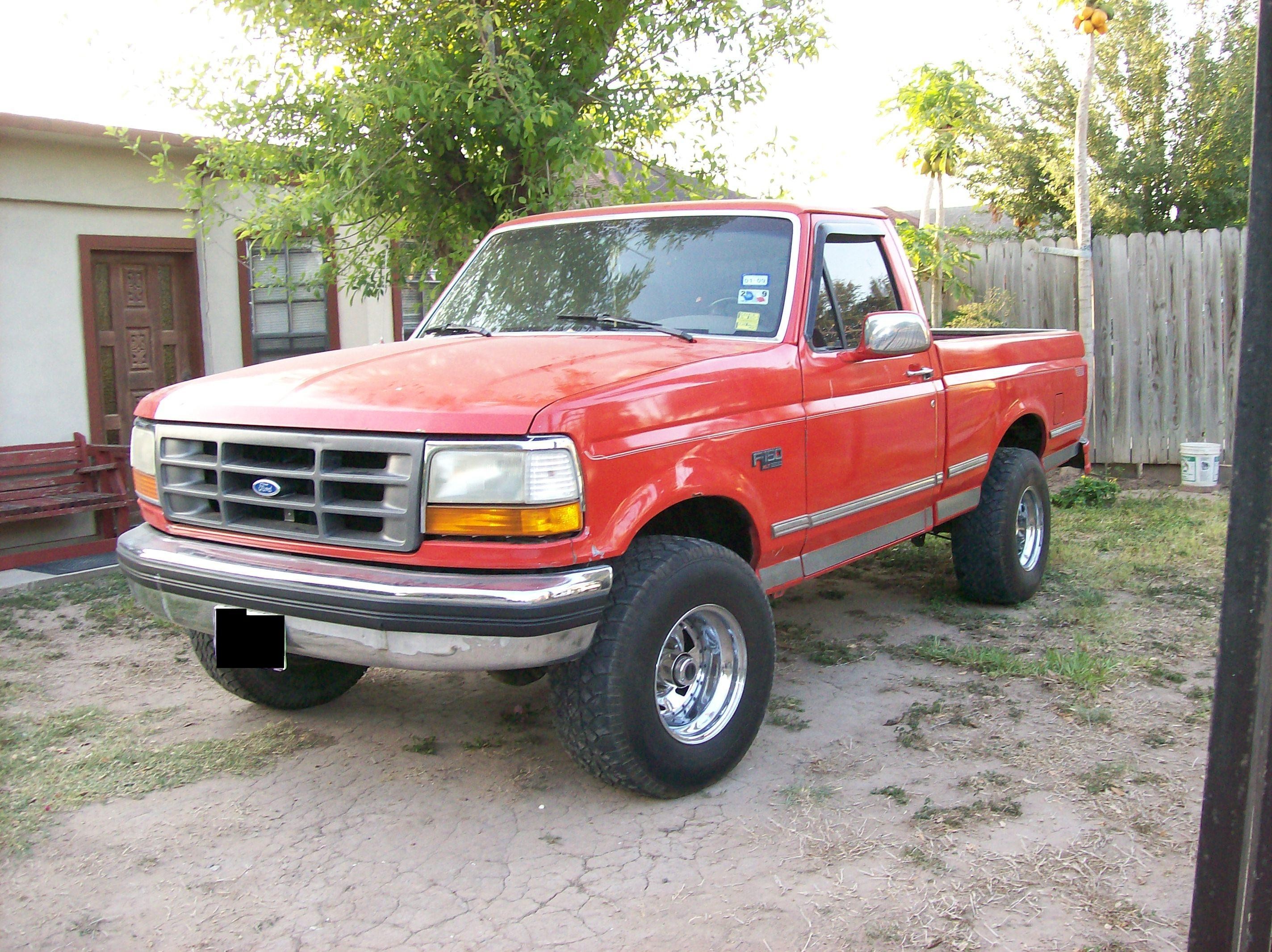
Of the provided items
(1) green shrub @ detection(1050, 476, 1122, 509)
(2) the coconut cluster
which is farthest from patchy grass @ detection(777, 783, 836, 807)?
(2) the coconut cluster

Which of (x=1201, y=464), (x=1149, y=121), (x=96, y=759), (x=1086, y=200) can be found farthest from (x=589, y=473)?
(x=1149, y=121)

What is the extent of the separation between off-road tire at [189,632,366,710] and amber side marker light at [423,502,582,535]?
124 cm

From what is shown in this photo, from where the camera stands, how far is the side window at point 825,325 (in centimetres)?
450

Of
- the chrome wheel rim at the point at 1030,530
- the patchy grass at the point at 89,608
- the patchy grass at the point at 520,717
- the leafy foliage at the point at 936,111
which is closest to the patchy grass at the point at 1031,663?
the chrome wheel rim at the point at 1030,530

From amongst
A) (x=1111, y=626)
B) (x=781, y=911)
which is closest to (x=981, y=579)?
(x=1111, y=626)

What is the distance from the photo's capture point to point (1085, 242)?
10320mm

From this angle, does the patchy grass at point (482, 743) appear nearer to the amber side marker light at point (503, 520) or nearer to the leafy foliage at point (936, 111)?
the amber side marker light at point (503, 520)

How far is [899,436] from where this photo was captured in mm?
4898

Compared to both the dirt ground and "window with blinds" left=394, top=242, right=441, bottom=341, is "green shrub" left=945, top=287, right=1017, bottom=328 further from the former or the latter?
the dirt ground

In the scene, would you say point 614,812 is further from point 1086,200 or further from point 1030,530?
point 1086,200

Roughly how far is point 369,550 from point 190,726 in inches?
70.8

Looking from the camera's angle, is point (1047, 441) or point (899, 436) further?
point (1047, 441)

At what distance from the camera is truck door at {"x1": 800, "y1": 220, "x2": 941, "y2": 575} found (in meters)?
4.41

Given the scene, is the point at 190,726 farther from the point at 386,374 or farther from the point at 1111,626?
the point at 1111,626
